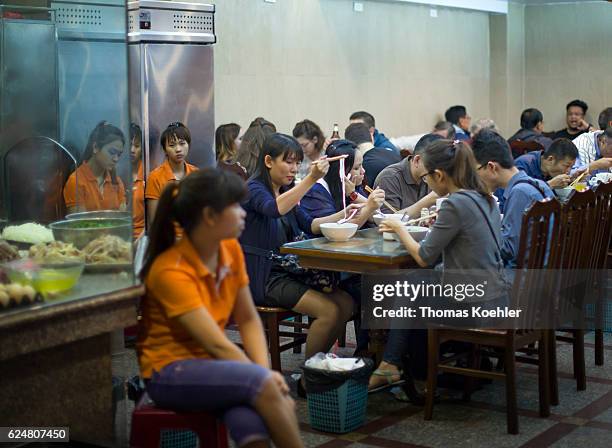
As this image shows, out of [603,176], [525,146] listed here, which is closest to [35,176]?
[603,176]

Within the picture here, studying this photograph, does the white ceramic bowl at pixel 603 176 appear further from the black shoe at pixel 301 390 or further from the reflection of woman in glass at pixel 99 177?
the reflection of woman in glass at pixel 99 177

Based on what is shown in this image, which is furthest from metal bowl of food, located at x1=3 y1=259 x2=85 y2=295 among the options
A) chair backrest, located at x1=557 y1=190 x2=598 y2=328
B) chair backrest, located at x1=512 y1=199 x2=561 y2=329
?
chair backrest, located at x1=557 y1=190 x2=598 y2=328

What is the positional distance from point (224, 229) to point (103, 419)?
2.92ft

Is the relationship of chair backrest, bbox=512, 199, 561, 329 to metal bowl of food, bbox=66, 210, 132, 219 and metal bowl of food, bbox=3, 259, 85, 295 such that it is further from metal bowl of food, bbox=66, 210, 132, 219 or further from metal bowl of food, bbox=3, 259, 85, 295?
metal bowl of food, bbox=3, 259, 85, 295

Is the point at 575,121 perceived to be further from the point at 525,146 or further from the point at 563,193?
the point at 563,193

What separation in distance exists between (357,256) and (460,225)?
0.48 m

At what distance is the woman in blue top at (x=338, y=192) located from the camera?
4961 mm

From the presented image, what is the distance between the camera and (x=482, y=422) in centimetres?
437

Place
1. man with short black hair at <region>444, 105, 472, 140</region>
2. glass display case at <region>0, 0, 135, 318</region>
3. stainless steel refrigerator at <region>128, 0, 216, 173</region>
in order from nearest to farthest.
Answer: glass display case at <region>0, 0, 135, 318</region> < stainless steel refrigerator at <region>128, 0, 216, 173</region> < man with short black hair at <region>444, 105, 472, 140</region>

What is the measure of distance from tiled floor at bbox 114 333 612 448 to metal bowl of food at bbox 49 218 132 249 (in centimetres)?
61

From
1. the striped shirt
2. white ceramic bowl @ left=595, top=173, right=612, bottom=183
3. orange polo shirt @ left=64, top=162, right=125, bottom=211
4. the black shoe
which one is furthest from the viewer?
the striped shirt

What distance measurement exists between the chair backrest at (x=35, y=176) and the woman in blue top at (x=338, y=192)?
128 centimetres

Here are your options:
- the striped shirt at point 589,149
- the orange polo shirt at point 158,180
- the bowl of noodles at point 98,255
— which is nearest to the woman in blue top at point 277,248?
the bowl of noodles at point 98,255

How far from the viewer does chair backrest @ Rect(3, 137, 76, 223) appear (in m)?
4.83
